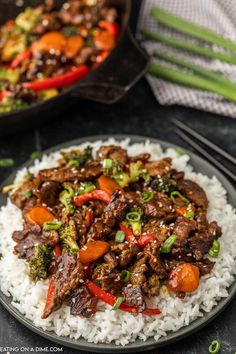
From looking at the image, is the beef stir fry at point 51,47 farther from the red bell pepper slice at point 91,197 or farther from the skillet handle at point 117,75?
the red bell pepper slice at point 91,197

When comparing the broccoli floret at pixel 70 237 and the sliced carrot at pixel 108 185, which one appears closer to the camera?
the broccoli floret at pixel 70 237

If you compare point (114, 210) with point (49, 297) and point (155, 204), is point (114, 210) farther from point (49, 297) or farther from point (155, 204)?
point (49, 297)

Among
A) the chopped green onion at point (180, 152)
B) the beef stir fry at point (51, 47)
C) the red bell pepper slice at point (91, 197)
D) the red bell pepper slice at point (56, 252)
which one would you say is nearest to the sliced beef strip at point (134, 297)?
the red bell pepper slice at point (56, 252)

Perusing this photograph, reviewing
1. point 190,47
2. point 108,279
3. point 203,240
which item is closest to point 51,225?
point 108,279

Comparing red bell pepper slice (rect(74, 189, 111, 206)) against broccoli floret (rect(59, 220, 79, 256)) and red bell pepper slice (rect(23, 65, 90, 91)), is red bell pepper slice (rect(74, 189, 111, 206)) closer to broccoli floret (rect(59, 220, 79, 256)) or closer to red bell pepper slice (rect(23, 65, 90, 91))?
broccoli floret (rect(59, 220, 79, 256))

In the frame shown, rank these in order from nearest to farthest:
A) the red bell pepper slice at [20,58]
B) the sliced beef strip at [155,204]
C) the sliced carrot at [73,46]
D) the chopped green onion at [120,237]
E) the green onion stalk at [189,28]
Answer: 1. the chopped green onion at [120,237]
2. the sliced beef strip at [155,204]
3. the green onion stalk at [189,28]
4. the sliced carrot at [73,46]
5. the red bell pepper slice at [20,58]

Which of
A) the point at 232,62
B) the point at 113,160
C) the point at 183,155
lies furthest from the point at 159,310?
the point at 232,62

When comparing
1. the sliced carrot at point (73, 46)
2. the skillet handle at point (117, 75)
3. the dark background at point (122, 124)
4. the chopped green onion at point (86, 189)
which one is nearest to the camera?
the chopped green onion at point (86, 189)
